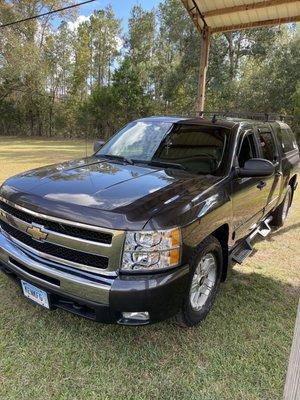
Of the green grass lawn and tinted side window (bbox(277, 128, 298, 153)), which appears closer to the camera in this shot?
the green grass lawn

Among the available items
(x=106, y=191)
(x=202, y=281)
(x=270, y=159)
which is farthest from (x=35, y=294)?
(x=270, y=159)

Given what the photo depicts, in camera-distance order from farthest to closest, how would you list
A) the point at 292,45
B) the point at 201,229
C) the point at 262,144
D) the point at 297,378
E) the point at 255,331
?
the point at 292,45 < the point at 262,144 < the point at 255,331 < the point at 201,229 < the point at 297,378

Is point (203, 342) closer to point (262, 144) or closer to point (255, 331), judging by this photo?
point (255, 331)

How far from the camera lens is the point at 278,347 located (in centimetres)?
299

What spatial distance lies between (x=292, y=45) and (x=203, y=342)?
23442mm

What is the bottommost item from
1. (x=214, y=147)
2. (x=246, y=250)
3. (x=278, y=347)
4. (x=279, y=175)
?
(x=278, y=347)

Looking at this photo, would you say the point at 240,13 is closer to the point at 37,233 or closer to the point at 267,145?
the point at 267,145

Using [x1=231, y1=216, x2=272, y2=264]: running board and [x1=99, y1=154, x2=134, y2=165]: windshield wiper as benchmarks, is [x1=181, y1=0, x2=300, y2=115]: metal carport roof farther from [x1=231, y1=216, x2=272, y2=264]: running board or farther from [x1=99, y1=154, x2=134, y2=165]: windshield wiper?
[x1=99, y1=154, x2=134, y2=165]: windshield wiper

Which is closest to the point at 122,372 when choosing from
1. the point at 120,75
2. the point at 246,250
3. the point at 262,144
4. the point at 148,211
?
the point at 148,211

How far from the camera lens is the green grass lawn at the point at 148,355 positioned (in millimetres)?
2461

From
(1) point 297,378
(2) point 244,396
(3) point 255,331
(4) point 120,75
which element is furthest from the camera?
(4) point 120,75

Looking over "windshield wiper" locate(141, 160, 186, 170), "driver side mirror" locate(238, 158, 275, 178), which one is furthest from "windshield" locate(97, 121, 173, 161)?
"driver side mirror" locate(238, 158, 275, 178)

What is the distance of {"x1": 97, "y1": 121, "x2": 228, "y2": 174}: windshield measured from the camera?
368 cm

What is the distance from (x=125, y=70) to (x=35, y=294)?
26.8 meters
